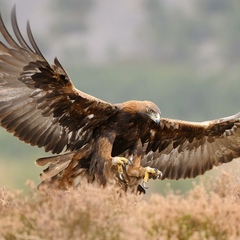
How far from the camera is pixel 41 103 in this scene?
10938 mm

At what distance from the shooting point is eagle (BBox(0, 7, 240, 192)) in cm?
1059

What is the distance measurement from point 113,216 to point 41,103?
3.12m

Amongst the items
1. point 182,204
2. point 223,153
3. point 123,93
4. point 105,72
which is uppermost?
point 105,72

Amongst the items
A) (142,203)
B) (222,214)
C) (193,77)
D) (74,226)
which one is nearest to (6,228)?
(74,226)

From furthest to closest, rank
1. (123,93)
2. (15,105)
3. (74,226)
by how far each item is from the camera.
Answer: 1. (123,93)
2. (15,105)
3. (74,226)

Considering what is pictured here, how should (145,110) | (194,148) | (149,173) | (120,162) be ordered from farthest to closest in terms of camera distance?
(194,148)
(149,173)
(145,110)
(120,162)

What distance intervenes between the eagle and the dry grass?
5.44 feet

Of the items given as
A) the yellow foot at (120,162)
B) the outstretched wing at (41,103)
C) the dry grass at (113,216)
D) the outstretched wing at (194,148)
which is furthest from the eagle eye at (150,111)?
the dry grass at (113,216)

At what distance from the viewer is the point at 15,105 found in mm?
10875

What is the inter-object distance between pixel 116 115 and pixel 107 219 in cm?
317

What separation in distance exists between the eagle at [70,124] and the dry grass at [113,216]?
65.3 inches

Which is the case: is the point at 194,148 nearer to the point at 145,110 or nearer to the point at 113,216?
the point at 145,110

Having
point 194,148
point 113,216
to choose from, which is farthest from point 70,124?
point 113,216

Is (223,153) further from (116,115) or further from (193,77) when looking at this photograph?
(193,77)
